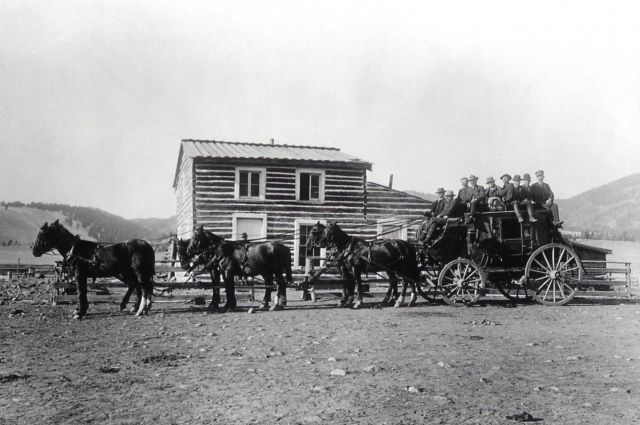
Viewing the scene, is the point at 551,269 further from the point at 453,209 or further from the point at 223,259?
the point at 223,259

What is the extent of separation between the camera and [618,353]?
25.9ft

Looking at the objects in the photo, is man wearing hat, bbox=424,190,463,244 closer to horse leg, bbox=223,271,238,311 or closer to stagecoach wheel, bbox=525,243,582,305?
stagecoach wheel, bbox=525,243,582,305

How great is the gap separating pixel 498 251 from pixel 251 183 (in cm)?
1306

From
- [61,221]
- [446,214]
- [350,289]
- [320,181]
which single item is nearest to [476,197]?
[446,214]

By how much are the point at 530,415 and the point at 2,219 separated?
71809 mm

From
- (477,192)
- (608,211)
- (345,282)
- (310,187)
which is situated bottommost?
(345,282)

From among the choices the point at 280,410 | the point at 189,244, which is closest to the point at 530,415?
the point at 280,410

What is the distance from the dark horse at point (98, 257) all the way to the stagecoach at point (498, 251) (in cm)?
672

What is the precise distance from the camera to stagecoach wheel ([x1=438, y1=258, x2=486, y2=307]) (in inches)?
536

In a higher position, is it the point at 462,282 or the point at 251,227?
the point at 251,227

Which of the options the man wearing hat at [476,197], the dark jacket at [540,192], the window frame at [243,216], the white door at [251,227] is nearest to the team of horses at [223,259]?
the man wearing hat at [476,197]

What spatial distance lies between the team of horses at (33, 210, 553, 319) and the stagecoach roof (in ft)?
33.2

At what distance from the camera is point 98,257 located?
40.7 ft

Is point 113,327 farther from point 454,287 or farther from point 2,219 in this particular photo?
point 2,219
